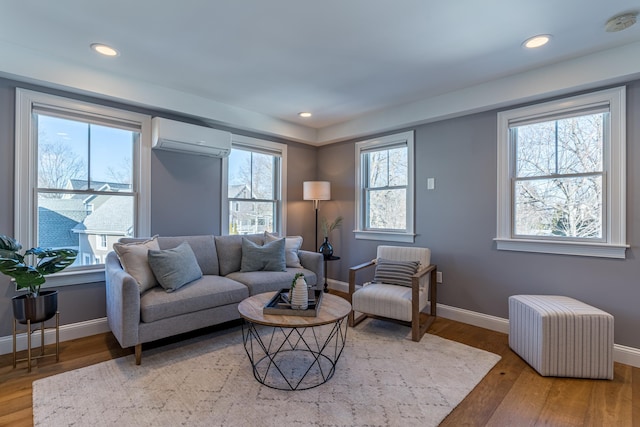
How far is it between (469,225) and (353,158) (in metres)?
1.85

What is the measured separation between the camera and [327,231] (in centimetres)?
466

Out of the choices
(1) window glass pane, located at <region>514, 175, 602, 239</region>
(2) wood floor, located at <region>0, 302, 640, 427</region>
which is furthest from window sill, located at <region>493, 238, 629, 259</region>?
(2) wood floor, located at <region>0, 302, 640, 427</region>

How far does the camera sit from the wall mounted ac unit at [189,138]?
126 inches

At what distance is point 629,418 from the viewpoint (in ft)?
5.95

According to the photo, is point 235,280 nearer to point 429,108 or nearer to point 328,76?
point 328,76

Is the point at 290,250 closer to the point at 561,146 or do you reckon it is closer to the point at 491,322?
the point at 491,322

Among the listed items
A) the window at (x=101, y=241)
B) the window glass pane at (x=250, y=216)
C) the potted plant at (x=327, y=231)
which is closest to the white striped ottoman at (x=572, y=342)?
the potted plant at (x=327, y=231)

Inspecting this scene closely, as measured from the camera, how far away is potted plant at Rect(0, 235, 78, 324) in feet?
7.34

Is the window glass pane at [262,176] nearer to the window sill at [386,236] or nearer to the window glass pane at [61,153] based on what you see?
the window sill at [386,236]

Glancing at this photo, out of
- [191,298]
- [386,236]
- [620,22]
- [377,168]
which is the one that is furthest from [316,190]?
[620,22]

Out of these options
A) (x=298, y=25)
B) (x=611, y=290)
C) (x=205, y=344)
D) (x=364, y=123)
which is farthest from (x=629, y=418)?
(x=364, y=123)

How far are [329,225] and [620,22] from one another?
362cm

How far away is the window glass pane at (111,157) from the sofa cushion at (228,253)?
110 cm

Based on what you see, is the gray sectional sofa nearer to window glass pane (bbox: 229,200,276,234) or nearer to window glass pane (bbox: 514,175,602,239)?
window glass pane (bbox: 229,200,276,234)
